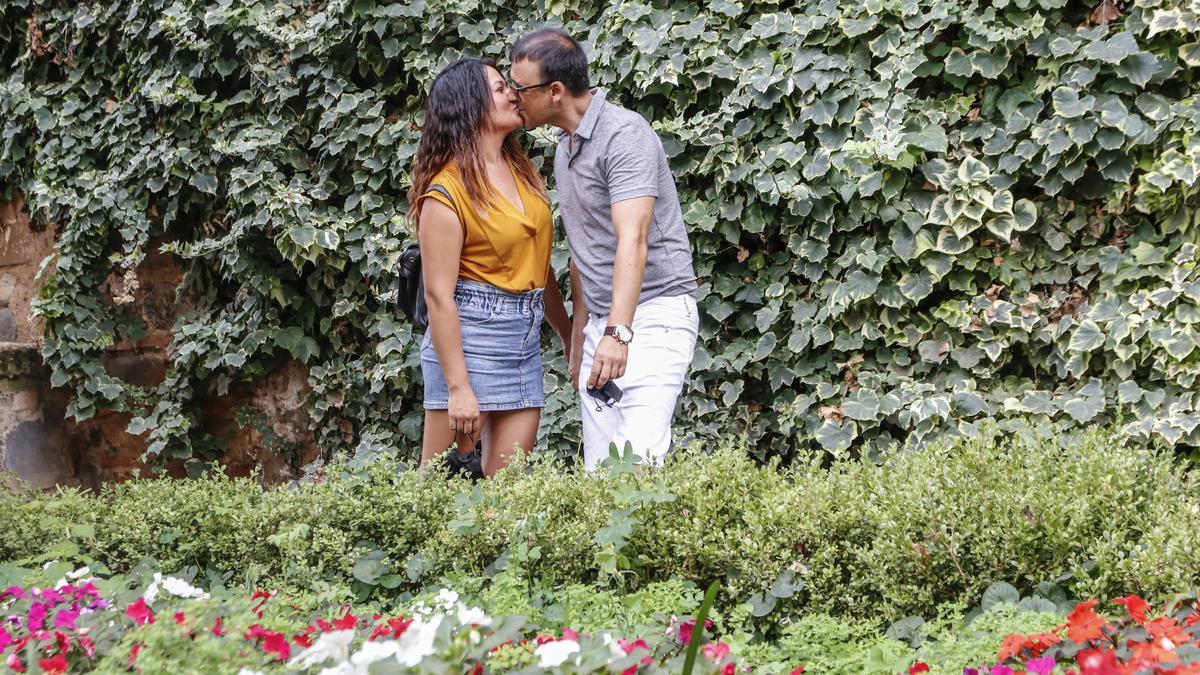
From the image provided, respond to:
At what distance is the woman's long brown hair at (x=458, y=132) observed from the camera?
2881 mm

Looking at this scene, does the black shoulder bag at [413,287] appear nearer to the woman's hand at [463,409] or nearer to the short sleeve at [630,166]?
the woman's hand at [463,409]

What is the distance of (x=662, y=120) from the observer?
4.27 meters

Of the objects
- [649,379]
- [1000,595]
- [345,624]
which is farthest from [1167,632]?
[649,379]

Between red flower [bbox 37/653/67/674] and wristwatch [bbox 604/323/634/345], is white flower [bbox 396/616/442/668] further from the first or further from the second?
wristwatch [bbox 604/323/634/345]

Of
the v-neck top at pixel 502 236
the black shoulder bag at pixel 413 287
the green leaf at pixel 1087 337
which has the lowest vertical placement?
the green leaf at pixel 1087 337

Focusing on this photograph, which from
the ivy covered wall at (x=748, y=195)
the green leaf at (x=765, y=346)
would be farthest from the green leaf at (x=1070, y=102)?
the green leaf at (x=765, y=346)

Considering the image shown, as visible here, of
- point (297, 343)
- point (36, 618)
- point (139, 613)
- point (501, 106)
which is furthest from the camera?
point (297, 343)

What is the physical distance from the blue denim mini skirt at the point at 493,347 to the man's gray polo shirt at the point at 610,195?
22cm

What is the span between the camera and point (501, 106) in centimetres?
295

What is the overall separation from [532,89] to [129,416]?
3818mm

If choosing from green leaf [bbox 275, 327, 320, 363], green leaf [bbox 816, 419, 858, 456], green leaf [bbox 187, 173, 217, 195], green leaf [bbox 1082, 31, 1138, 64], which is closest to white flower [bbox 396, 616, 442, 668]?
green leaf [bbox 816, 419, 858, 456]

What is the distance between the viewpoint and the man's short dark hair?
2.84 m

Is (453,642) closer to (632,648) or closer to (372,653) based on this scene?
(372,653)

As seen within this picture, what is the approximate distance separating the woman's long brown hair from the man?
5.2 inches
